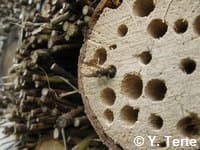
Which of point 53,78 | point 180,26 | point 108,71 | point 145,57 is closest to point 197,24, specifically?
point 180,26

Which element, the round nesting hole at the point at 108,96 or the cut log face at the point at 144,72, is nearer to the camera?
the cut log face at the point at 144,72

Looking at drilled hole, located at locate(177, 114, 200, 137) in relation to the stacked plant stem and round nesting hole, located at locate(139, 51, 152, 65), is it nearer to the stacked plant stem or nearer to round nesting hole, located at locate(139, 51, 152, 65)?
round nesting hole, located at locate(139, 51, 152, 65)

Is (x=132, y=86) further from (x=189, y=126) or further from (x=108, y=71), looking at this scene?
(x=189, y=126)

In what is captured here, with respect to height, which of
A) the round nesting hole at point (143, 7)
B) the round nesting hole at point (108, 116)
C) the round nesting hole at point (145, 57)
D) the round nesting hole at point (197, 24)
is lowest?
the round nesting hole at point (108, 116)

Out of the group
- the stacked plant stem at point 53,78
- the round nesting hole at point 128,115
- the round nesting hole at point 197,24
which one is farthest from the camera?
the stacked plant stem at point 53,78

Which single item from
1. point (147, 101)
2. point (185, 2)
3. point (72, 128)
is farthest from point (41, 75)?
point (185, 2)

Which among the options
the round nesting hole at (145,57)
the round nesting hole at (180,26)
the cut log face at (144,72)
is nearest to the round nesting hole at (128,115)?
the cut log face at (144,72)

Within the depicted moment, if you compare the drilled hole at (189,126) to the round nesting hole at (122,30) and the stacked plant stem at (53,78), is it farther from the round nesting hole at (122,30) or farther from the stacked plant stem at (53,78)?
the stacked plant stem at (53,78)
